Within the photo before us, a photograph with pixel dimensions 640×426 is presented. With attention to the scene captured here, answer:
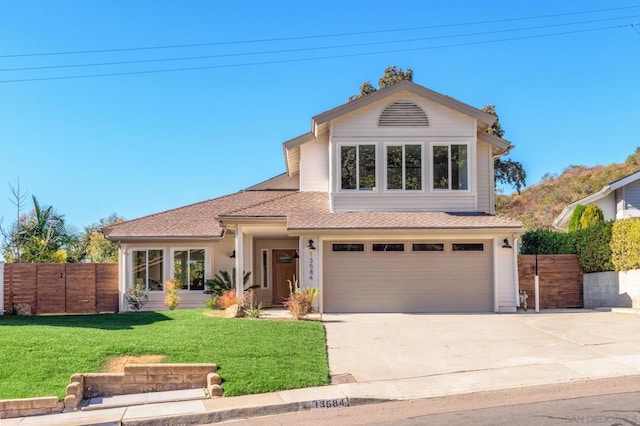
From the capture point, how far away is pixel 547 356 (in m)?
11.6

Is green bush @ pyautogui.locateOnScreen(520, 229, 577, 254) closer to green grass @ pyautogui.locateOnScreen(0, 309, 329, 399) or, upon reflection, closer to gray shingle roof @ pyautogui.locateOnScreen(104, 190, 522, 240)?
gray shingle roof @ pyautogui.locateOnScreen(104, 190, 522, 240)

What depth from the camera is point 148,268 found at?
21359 millimetres

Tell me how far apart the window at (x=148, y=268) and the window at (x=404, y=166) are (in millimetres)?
8320

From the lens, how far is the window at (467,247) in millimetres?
18609

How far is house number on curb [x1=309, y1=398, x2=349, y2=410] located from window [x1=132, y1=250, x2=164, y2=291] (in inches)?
531

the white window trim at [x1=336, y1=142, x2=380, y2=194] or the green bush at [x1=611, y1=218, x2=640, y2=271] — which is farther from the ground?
the white window trim at [x1=336, y1=142, x2=380, y2=194]

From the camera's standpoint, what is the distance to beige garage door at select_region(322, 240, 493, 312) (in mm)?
18453

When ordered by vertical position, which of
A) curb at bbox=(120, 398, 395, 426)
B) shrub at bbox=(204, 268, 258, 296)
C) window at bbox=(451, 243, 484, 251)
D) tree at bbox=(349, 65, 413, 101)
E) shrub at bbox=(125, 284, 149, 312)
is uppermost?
tree at bbox=(349, 65, 413, 101)

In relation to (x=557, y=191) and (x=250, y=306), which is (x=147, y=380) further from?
(x=557, y=191)

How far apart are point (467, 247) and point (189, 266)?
943 centimetres

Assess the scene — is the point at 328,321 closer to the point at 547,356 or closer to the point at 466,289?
the point at 466,289

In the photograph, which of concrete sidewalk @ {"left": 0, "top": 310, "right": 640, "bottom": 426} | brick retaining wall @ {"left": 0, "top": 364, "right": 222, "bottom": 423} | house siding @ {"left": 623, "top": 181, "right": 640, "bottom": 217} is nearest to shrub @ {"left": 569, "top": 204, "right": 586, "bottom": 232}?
Result: house siding @ {"left": 623, "top": 181, "right": 640, "bottom": 217}

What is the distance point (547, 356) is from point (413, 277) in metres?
7.09

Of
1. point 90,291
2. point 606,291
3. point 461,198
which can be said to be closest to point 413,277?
point 461,198
